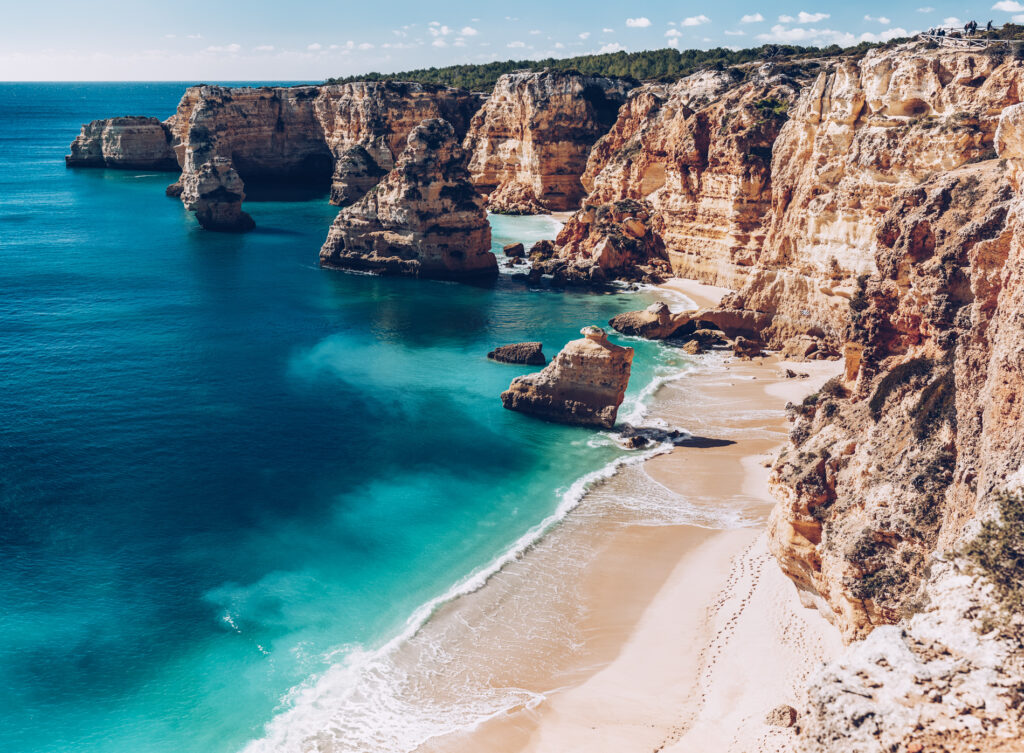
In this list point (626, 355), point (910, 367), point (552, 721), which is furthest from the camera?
point (626, 355)

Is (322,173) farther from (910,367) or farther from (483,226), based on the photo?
(910,367)

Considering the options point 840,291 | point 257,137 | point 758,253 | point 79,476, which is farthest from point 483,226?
point 257,137

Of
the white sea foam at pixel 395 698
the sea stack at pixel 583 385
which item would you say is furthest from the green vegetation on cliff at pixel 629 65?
the white sea foam at pixel 395 698

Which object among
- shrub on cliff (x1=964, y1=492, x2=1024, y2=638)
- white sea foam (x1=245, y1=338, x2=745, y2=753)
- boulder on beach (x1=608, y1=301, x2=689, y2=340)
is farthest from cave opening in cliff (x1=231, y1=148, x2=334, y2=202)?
shrub on cliff (x1=964, y1=492, x2=1024, y2=638)

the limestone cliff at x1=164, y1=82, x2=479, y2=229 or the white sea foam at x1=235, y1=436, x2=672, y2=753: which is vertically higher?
the limestone cliff at x1=164, y1=82, x2=479, y2=229

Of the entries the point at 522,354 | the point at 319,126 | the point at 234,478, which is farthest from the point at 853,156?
the point at 319,126

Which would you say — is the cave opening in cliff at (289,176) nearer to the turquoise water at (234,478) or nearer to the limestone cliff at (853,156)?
the turquoise water at (234,478)

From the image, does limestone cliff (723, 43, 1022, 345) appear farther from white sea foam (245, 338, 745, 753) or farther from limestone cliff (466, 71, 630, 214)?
limestone cliff (466, 71, 630, 214)
